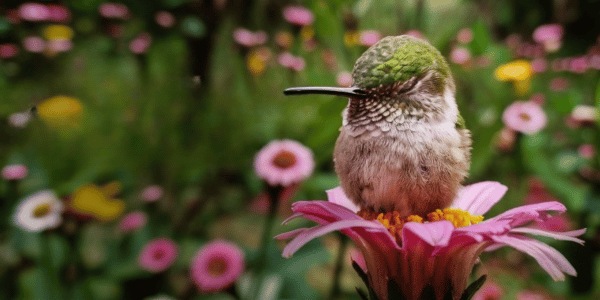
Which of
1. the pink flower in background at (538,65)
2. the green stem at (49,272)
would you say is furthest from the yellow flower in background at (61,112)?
the pink flower in background at (538,65)

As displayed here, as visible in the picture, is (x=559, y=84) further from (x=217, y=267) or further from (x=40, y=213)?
(x=40, y=213)

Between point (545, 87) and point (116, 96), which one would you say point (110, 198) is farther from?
point (545, 87)

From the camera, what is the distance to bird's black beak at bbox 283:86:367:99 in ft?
0.48

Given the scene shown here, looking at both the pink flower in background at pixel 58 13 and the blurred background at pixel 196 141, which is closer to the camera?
the blurred background at pixel 196 141

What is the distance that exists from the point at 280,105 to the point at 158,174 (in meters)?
0.24

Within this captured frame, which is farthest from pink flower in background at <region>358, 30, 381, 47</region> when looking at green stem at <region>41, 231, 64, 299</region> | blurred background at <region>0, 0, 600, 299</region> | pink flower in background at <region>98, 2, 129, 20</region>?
pink flower in background at <region>98, 2, 129, 20</region>

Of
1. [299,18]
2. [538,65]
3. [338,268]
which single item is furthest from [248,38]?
[538,65]

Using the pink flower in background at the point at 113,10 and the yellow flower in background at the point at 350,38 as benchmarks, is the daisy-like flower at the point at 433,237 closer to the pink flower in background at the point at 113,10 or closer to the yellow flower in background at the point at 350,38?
the yellow flower in background at the point at 350,38

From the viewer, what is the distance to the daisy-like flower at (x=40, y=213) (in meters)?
0.52

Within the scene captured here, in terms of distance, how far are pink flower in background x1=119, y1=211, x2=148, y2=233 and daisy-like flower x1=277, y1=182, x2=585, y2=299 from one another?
661 millimetres

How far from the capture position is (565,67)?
3.45 ft

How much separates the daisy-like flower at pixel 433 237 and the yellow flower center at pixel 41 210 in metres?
0.44

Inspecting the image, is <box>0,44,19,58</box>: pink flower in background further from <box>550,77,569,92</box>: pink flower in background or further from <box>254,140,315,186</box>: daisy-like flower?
<box>550,77,569,92</box>: pink flower in background

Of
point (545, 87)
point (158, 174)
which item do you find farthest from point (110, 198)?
point (545, 87)
